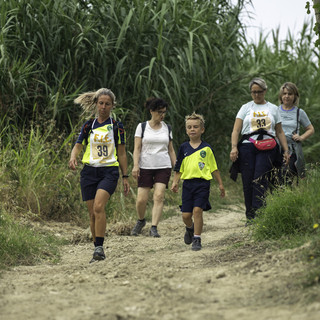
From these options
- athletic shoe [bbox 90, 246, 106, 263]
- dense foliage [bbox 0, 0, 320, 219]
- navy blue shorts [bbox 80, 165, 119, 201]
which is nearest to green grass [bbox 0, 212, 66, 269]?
athletic shoe [bbox 90, 246, 106, 263]

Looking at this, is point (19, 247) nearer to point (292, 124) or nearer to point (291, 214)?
point (291, 214)

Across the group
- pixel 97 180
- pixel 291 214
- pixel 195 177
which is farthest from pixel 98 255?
pixel 291 214

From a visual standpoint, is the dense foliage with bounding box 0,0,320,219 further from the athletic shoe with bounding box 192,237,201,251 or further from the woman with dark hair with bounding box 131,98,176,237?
the athletic shoe with bounding box 192,237,201,251

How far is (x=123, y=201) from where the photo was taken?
857 cm

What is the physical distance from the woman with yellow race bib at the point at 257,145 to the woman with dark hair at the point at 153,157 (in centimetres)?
86

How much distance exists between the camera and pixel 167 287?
4461 mm

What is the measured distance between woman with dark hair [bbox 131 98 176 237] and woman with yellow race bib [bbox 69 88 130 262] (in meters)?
1.29

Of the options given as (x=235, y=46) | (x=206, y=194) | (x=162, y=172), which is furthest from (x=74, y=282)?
(x=235, y=46)

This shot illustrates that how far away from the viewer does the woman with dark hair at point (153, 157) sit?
24.9 ft

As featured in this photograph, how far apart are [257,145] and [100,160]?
193 cm

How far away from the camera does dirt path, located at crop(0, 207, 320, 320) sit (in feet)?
12.7

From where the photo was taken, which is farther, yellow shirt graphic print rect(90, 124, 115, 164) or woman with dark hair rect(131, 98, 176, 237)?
woman with dark hair rect(131, 98, 176, 237)

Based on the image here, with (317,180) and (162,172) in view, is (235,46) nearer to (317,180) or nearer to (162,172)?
(162,172)

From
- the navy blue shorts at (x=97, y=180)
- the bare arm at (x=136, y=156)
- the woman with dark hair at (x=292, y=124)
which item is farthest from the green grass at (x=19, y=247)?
the woman with dark hair at (x=292, y=124)
